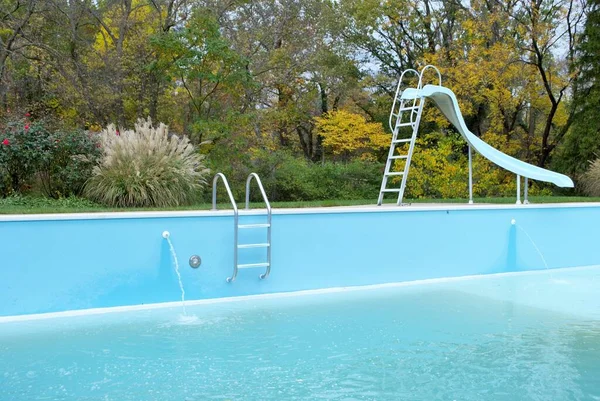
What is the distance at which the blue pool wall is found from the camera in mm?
4438

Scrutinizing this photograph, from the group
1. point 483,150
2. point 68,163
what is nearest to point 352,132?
point 483,150

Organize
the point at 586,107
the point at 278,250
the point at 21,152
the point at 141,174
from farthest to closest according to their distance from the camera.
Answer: the point at 586,107 → the point at 21,152 → the point at 141,174 → the point at 278,250

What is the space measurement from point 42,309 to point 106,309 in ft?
1.53

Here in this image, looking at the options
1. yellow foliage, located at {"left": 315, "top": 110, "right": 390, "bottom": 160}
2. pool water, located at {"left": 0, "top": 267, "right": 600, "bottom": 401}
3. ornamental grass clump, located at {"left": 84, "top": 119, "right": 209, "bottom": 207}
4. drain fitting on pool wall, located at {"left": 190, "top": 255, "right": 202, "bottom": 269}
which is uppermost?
yellow foliage, located at {"left": 315, "top": 110, "right": 390, "bottom": 160}

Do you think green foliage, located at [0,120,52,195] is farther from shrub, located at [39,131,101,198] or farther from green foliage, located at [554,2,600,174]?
green foliage, located at [554,2,600,174]

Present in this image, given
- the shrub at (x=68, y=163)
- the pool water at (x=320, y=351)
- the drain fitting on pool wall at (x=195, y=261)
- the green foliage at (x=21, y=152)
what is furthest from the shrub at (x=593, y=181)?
the green foliage at (x=21, y=152)

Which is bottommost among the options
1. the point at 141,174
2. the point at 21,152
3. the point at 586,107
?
the point at 141,174

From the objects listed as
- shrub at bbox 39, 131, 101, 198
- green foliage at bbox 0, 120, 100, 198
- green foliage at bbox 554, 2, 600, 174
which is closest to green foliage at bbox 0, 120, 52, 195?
green foliage at bbox 0, 120, 100, 198

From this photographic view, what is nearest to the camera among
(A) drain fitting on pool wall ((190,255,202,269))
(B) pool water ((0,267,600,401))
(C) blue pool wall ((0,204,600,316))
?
(B) pool water ((0,267,600,401))

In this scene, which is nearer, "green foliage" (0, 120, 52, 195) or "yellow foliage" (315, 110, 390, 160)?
"green foliage" (0, 120, 52, 195)

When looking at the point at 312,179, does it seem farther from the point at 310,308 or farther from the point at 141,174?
the point at 310,308

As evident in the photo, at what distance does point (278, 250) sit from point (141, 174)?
2774 mm

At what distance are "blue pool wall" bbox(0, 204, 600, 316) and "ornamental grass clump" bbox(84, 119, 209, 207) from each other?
239 cm

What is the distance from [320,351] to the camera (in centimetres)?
371
